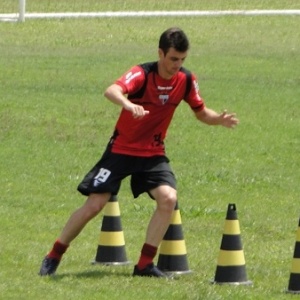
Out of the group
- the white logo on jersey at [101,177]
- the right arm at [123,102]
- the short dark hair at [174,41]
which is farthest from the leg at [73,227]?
the short dark hair at [174,41]

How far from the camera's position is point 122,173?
30.6 ft

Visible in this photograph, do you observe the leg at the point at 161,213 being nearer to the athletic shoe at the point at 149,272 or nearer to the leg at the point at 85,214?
the athletic shoe at the point at 149,272

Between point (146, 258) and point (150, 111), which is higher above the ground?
point (150, 111)

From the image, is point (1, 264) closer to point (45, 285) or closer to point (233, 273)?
point (45, 285)

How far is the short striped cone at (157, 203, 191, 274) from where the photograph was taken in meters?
9.51

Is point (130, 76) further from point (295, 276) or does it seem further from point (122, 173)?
point (295, 276)

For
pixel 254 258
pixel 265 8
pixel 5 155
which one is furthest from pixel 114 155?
pixel 265 8

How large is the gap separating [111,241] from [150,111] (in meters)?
1.15

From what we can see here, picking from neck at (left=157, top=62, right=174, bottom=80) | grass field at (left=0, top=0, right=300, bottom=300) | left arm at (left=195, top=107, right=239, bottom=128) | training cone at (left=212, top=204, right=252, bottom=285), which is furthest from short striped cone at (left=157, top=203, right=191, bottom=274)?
neck at (left=157, top=62, right=174, bottom=80)

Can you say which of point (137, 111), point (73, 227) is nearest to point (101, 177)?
point (73, 227)

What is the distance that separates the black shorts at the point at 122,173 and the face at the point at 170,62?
626 mm

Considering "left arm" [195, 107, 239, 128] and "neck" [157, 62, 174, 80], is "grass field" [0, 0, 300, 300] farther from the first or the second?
"neck" [157, 62, 174, 80]

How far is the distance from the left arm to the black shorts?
0.51m

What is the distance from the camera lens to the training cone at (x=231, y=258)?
903 cm
